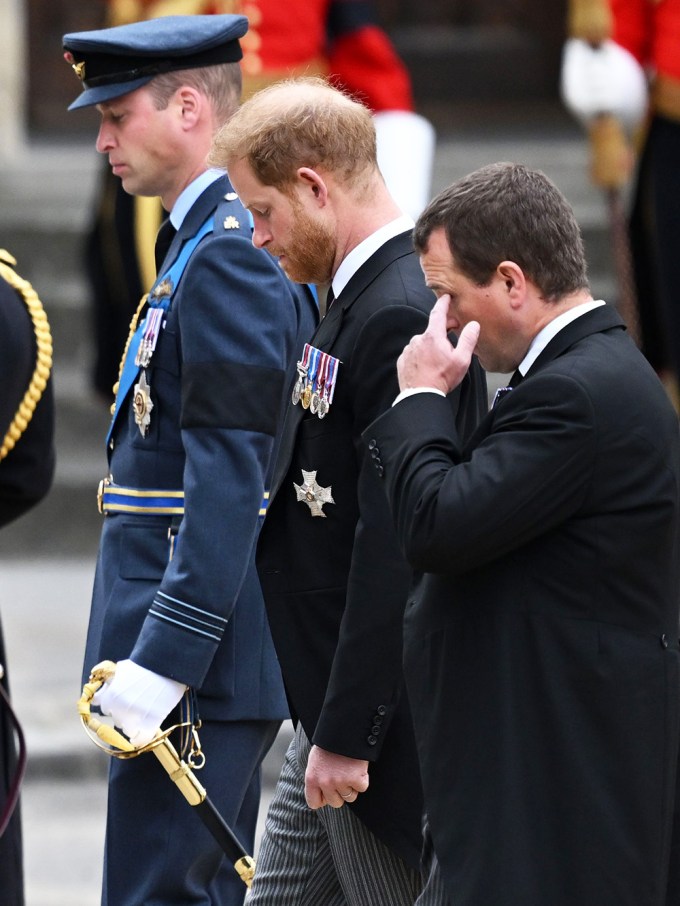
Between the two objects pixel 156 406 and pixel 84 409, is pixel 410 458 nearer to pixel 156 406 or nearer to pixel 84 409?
pixel 156 406

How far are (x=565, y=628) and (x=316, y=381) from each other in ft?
2.18

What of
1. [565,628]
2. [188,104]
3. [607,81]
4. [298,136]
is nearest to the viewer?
[565,628]

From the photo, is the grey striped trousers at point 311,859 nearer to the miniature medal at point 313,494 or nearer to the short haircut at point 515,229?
the miniature medal at point 313,494

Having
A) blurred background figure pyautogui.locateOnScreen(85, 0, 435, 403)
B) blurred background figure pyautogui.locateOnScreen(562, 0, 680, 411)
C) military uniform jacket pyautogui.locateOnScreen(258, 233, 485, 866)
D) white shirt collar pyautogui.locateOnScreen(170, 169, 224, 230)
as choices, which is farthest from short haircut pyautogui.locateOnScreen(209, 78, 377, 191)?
blurred background figure pyautogui.locateOnScreen(562, 0, 680, 411)

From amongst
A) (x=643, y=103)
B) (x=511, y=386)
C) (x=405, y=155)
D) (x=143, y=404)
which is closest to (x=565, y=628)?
(x=511, y=386)

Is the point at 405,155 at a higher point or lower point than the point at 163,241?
lower

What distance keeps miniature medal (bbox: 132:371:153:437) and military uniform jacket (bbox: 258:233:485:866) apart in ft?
0.98

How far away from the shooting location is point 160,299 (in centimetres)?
327

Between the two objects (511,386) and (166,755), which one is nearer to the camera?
(511,386)

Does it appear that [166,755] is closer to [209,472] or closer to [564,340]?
[209,472]

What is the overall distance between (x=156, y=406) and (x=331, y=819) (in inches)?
28.5

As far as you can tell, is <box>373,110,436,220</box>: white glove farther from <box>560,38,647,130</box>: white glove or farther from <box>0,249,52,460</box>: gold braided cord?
<box>0,249,52,460</box>: gold braided cord

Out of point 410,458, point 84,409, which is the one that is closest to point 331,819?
point 410,458

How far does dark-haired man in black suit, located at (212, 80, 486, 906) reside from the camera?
2816 millimetres
